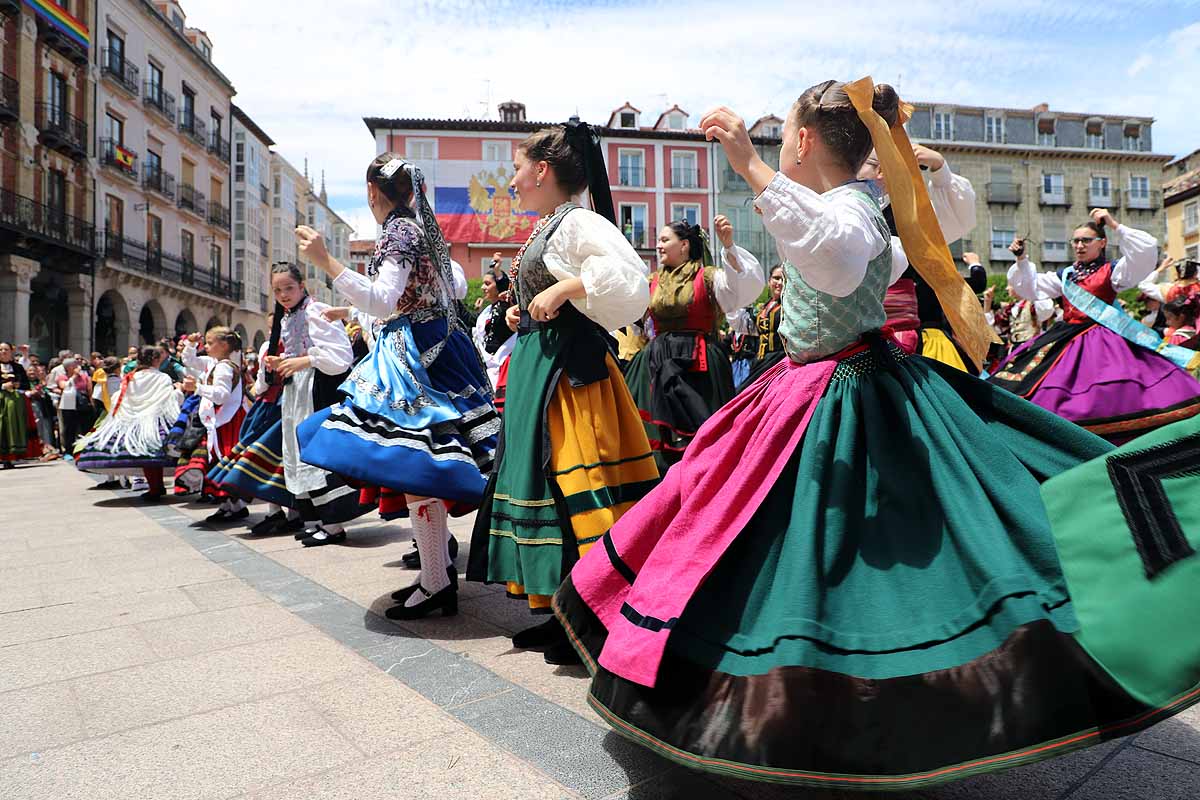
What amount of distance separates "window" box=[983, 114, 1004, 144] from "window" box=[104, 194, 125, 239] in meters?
42.6

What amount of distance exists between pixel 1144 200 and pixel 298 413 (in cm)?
5335

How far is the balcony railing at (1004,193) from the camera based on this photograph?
142 feet

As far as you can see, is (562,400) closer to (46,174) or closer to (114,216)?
(46,174)

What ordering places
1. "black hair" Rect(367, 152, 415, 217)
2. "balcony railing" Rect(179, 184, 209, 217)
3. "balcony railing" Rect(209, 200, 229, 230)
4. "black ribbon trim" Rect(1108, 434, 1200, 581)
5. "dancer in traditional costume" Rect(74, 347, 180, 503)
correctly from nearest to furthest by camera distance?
"black ribbon trim" Rect(1108, 434, 1200, 581)
"black hair" Rect(367, 152, 415, 217)
"dancer in traditional costume" Rect(74, 347, 180, 503)
"balcony railing" Rect(179, 184, 209, 217)
"balcony railing" Rect(209, 200, 229, 230)

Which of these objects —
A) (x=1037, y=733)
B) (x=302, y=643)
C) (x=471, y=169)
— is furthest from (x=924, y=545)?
(x=471, y=169)

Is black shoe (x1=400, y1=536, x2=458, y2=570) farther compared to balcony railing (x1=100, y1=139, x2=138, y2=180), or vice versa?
balcony railing (x1=100, y1=139, x2=138, y2=180)

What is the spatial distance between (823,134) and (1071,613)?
124 cm

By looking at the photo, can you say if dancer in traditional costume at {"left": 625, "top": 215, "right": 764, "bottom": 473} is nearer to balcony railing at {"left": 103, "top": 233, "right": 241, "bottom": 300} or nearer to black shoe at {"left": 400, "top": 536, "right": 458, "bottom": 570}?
black shoe at {"left": 400, "top": 536, "right": 458, "bottom": 570}

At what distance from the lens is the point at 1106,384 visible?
433cm

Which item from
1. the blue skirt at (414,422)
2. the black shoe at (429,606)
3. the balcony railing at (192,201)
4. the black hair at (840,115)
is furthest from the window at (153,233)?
the black hair at (840,115)

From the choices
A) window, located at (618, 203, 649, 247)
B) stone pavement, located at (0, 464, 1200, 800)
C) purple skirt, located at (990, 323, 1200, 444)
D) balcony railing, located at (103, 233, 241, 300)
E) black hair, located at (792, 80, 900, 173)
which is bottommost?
stone pavement, located at (0, 464, 1200, 800)

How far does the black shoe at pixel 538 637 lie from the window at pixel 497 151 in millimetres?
37738

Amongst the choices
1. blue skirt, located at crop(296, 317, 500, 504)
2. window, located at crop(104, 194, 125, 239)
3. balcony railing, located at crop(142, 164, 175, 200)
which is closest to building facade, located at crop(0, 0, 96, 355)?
window, located at crop(104, 194, 125, 239)

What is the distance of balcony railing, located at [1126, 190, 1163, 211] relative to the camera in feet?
Answer: 148
